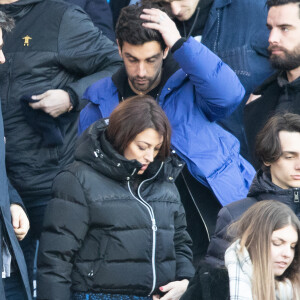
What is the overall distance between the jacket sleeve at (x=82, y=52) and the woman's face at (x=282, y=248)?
2.02m

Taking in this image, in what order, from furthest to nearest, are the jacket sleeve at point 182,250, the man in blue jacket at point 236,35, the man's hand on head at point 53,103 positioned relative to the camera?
the man in blue jacket at point 236,35 < the man's hand on head at point 53,103 < the jacket sleeve at point 182,250

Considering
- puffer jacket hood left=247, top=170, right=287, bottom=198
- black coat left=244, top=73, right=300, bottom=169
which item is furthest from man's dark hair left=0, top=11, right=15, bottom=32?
black coat left=244, top=73, right=300, bottom=169

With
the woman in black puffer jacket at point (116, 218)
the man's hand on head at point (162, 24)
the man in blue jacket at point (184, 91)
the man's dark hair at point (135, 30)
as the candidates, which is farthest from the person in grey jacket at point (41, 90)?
the woman in black puffer jacket at point (116, 218)

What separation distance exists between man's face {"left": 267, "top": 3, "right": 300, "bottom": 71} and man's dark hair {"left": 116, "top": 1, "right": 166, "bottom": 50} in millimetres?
898

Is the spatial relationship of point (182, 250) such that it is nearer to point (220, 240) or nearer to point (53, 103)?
point (220, 240)

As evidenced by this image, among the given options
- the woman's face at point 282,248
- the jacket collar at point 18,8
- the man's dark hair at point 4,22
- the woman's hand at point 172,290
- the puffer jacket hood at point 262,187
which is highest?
the man's dark hair at point 4,22

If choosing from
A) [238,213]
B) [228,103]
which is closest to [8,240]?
[238,213]

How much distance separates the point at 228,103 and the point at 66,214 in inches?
49.1

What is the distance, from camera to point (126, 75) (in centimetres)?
598

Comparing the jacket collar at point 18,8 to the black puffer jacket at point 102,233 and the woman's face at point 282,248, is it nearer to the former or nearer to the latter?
the black puffer jacket at point 102,233

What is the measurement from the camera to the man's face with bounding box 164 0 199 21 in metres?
6.55

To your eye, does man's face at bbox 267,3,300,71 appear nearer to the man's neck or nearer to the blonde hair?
the man's neck

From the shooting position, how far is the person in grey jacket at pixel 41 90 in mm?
6105

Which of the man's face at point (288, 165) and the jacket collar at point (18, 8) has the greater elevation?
the jacket collar at point (18, 8)
